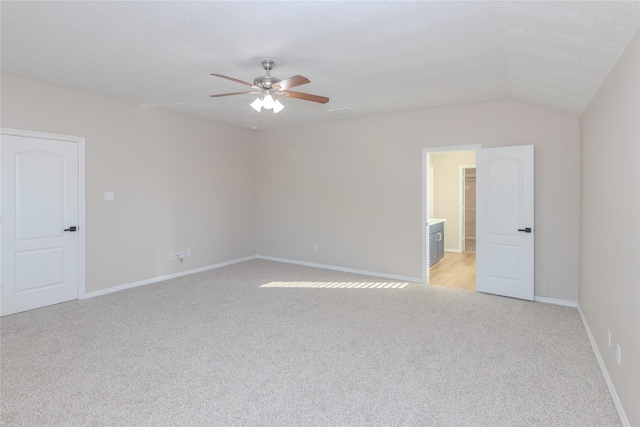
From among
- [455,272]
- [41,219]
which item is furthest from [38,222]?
[455,272]

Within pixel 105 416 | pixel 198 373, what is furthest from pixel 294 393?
pixel 105 416

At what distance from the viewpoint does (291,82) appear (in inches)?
119

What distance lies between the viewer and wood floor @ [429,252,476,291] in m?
5.40

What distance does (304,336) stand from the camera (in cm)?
340

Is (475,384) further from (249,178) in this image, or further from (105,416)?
(249,178)

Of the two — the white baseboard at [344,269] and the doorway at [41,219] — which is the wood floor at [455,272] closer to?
the white baseboard at [344,269]

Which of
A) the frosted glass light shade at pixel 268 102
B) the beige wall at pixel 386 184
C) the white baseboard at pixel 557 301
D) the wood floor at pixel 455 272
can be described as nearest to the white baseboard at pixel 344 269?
the beige wall at pixel 386 184

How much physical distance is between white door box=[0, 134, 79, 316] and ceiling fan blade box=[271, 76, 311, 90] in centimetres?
303

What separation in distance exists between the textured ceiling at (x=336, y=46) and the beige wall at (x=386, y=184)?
1.49 feet

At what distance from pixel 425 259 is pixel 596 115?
2872 mm

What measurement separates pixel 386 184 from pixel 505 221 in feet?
6.02

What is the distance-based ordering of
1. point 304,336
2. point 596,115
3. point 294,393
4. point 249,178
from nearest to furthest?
point 294,393 < point 596,115 < point 304,336 < point 249,178

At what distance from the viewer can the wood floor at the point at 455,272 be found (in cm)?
540

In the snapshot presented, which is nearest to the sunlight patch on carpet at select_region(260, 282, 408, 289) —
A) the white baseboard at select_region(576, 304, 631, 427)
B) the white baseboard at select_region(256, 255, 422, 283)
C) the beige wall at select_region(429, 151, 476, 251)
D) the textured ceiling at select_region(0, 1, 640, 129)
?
the white baseboard at select_region(256, 255, 422, 283)
